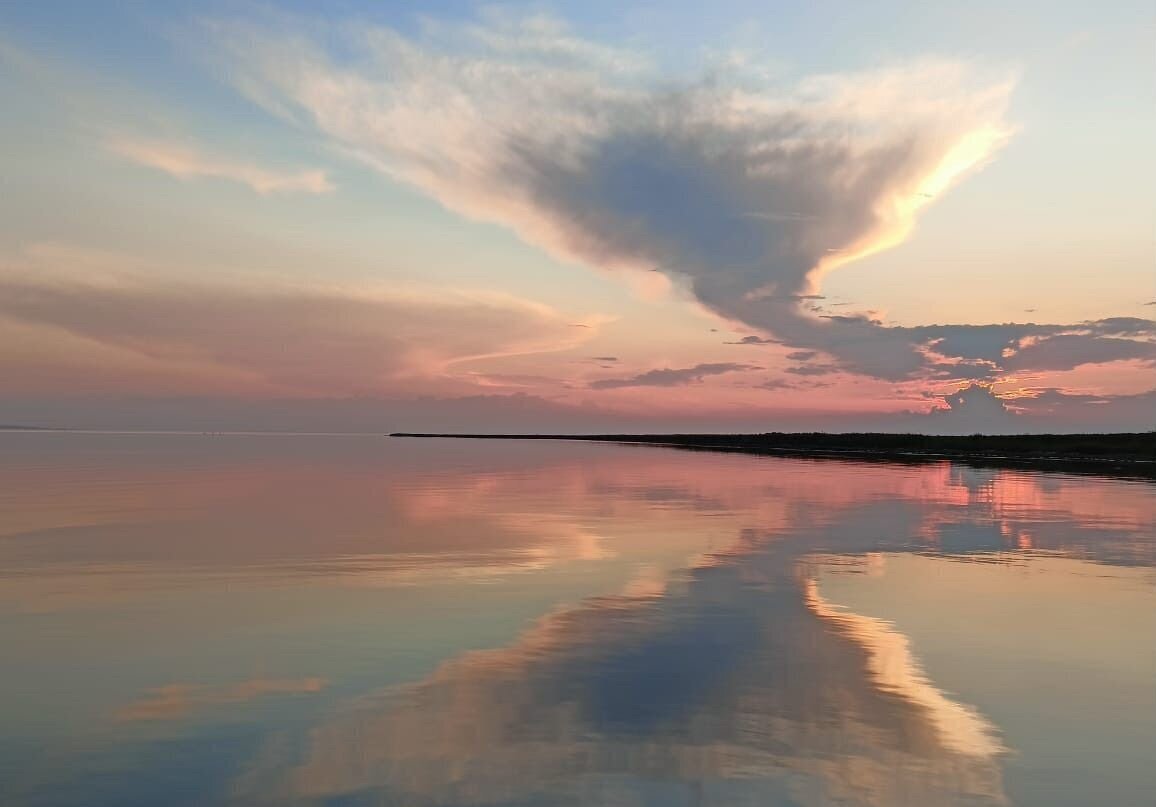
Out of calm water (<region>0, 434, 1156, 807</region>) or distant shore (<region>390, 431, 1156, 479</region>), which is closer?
calm water (<region>0, 434, 1156, 807</region>)

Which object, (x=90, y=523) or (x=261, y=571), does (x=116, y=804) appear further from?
(x=90, y=523)

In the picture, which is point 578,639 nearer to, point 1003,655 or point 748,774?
point 748,774

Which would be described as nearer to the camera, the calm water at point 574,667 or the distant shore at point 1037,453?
the calm water at point 574,667

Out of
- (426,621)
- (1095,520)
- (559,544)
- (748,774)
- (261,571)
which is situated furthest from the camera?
(1095,520)

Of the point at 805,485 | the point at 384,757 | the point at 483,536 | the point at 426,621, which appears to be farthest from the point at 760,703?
the point at 805,485

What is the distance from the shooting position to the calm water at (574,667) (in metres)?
9.42

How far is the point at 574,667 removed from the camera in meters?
13.5

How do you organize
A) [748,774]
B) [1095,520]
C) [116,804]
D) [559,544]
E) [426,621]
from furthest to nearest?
[1095,520], [559,544], [426,621], [748,774], [116,804]

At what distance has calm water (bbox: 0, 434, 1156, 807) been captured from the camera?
942cm

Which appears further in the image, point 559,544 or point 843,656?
point 559,544

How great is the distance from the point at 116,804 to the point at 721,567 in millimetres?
16846

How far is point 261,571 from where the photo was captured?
72.1ft

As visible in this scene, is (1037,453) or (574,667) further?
(1037,453)

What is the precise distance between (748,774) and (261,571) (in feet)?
52.3
